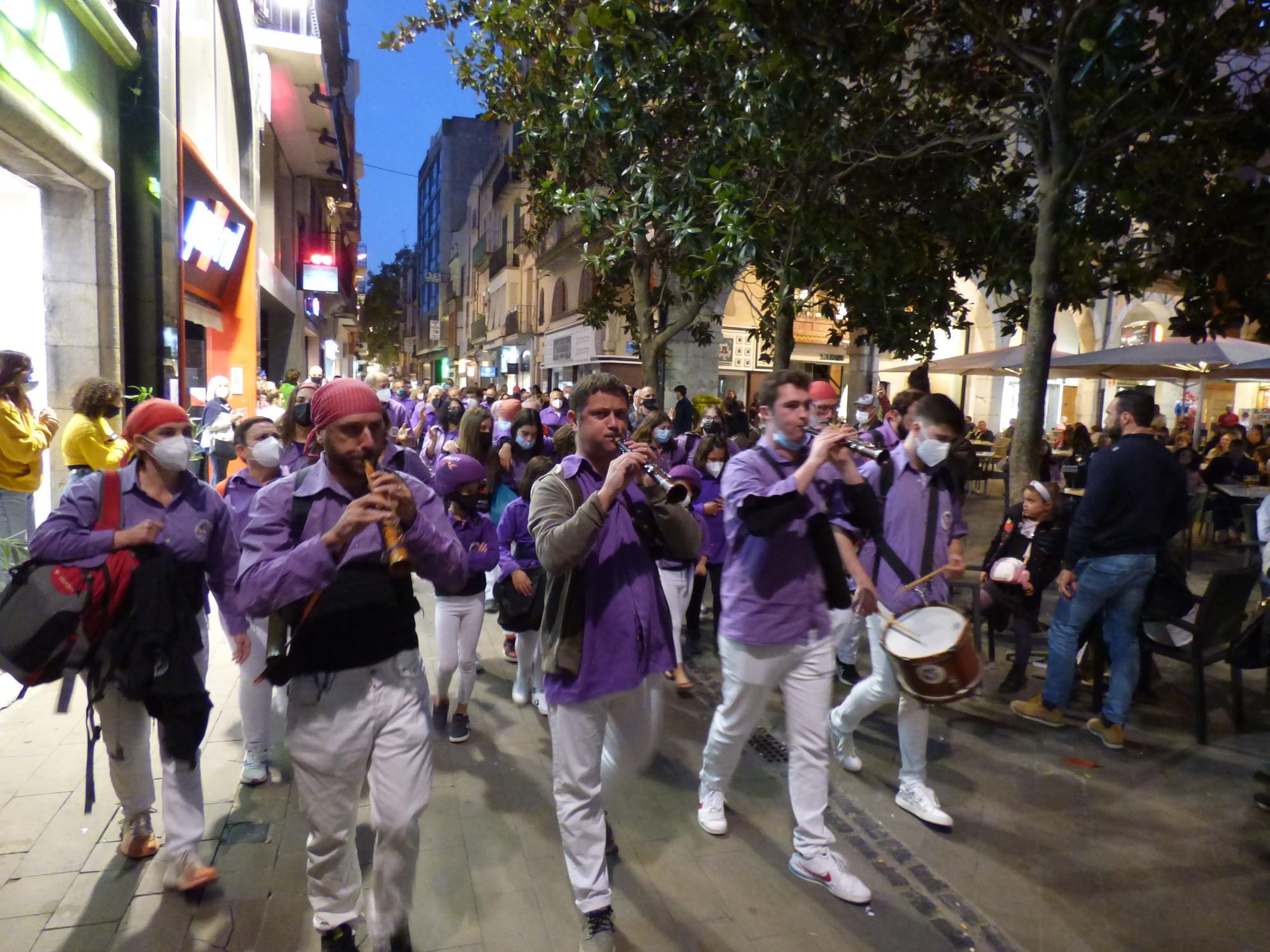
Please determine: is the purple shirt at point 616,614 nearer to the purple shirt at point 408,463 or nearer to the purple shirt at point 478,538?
the purple shirt at point 408,463

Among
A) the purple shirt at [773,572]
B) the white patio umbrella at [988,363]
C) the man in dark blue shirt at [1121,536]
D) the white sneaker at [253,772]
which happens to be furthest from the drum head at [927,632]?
the white patio umbrella at [988,363]

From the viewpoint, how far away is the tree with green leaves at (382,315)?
64.9 meters

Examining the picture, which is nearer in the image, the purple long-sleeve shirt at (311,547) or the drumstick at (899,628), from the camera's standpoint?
the purple long-sleeve shirt at (311,547)

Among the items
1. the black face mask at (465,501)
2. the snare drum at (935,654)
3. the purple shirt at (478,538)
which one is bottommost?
the snare drum at (935,654)

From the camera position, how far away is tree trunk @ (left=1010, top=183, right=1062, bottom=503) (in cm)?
697

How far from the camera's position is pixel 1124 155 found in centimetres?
767

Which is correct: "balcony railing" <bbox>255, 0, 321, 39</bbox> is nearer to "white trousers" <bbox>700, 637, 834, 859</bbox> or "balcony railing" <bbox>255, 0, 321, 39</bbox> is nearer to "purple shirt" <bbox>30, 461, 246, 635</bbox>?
"purple shirt" <bbox>30, 461, 246, 635</bbox>

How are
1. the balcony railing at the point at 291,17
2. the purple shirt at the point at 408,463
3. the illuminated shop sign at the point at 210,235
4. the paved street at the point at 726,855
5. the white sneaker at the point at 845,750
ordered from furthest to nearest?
the balcony railing at the point at 291,17 → the illuminated shop sign at the point at 210,235 → the white sneaker at the point at 845,750 → the purple shirt at the point at 408,463 → the paved street at the point at 726,855

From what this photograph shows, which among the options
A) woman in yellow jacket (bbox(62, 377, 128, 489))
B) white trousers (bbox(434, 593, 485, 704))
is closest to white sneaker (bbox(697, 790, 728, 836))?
white trousers (bbox(434, 593, 485, 704))

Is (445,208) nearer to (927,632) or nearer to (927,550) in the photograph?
(927,550)

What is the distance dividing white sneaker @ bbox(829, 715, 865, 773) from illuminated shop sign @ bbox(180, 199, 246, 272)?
8667mm

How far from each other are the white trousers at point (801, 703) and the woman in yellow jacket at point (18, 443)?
527 centimetres

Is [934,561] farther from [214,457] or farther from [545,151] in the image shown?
[545,151]

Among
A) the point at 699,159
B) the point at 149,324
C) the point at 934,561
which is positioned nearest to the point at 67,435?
the point at 149,324
